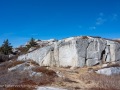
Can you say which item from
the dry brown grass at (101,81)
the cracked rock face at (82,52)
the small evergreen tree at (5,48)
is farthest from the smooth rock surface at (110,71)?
the small evergreen tree at (5,48)

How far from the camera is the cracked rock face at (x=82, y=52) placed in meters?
39.1

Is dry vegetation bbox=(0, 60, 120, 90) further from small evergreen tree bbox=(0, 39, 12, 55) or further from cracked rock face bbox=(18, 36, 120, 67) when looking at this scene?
small evergreen tree bbox=(0, 39, 12, 55)

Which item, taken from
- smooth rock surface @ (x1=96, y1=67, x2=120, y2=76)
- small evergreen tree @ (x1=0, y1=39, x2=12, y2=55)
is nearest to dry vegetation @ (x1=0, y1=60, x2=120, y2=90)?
smooth rock surface @ (x1=96, y1=67, x2=120, y2=76)

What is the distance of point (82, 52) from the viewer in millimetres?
39344

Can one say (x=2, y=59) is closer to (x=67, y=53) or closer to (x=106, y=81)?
(x=67, y=53)

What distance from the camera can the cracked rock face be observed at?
3909 centimetres

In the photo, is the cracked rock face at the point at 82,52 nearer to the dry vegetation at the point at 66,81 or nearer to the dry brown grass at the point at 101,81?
the dry brown grass at the point at 101,81

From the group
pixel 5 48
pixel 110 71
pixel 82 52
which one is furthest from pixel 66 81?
pixel 5 48

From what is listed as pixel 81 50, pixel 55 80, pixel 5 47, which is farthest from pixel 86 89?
pixel 5 47

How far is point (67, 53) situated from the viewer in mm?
40406

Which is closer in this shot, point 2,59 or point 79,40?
point 79,40

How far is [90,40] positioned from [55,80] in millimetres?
15827

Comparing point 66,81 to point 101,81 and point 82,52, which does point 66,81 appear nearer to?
point 101,81

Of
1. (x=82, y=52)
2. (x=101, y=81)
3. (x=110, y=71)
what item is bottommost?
(x=101, y=81)
